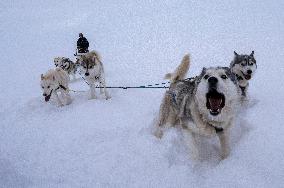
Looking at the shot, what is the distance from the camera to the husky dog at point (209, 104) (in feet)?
10.5

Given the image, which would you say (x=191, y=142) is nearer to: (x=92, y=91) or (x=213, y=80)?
(x=213, y=80)

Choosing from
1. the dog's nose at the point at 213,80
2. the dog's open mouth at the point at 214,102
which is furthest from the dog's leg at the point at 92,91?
the dog's nose at the point at 213,80

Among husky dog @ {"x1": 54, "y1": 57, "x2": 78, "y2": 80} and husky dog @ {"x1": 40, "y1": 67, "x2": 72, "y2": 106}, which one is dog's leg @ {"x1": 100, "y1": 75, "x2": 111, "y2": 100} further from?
husky dog @ {"x1": 54, "y1": 57, "x2": 78, "y2": 80}

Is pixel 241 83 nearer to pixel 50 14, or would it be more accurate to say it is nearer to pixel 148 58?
pixel 148 58

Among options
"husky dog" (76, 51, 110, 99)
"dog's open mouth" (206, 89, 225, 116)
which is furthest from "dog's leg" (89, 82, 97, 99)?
"dog's open mouth" (206, 89, 225, 116)

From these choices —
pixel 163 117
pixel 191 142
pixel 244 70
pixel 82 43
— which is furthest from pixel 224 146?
pixel 82 43

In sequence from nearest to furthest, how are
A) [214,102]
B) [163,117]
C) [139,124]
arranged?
[214,102] → [163,117] → [139,124]

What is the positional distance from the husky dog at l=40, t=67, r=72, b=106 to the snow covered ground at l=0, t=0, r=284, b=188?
297 mm

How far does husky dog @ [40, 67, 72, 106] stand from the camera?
666 cm

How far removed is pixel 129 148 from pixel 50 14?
26386mm

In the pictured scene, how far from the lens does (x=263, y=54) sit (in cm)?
877

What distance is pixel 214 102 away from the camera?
327 centimetres

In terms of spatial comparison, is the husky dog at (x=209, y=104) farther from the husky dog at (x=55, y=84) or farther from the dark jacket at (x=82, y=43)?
the dark jacket at (x=82, y=43)

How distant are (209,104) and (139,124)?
74.3 inches
